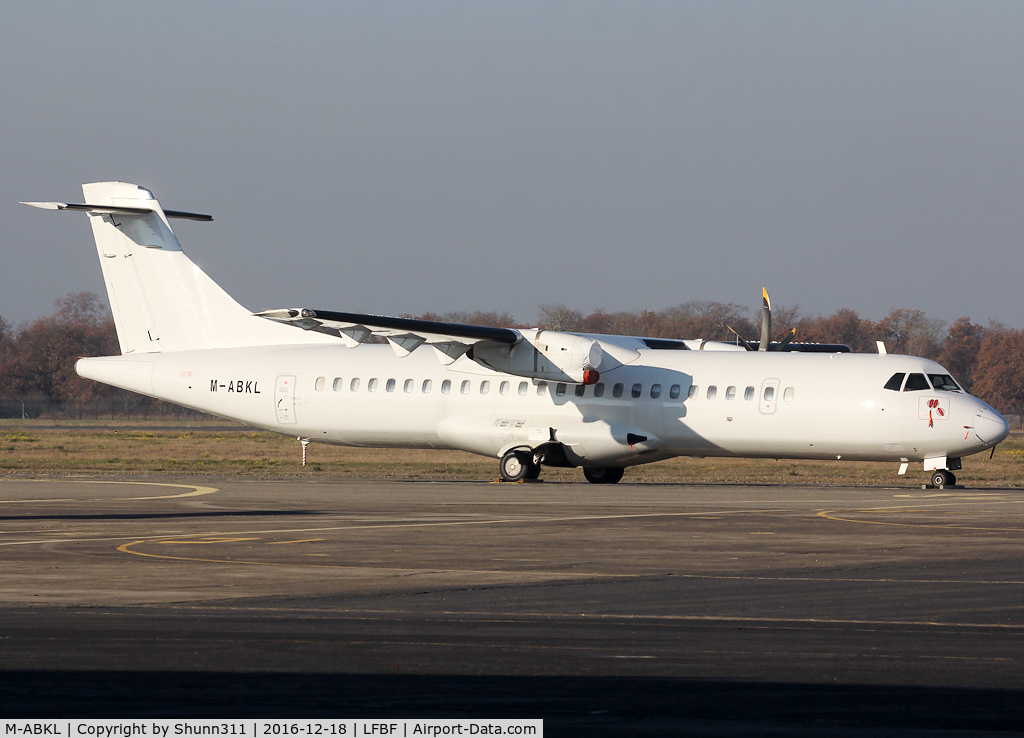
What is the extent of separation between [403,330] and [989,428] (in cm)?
1337

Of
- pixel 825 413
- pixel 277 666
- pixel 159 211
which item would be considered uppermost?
pixel 159 211

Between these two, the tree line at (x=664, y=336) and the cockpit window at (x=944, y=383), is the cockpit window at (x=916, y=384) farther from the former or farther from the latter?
the tree line at (x=664, y=336)

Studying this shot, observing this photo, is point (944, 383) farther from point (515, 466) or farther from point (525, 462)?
point (515, 466)

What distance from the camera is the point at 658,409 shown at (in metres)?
31.5

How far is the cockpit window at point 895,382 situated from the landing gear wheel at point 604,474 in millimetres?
7667

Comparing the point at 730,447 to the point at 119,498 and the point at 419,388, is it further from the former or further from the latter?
the point at 119,498

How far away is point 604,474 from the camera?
1358 inches

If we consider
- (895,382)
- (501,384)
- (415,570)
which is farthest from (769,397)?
(415,570)

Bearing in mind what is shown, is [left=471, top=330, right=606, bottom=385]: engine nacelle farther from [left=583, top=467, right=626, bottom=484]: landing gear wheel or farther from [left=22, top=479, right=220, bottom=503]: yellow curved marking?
[left=22, top=479, right=220, bottom=503]: yellow curved marking

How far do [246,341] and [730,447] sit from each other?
14351 millimetres

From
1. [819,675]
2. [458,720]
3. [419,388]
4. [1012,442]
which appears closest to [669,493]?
[419,388]

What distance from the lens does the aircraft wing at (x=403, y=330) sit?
30422 mm

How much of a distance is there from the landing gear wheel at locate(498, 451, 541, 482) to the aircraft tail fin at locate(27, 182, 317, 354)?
7911 millimetres

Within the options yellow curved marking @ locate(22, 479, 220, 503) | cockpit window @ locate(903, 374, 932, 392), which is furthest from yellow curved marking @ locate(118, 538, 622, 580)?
cockpit window @ locate(903, 374, 932, 392)
